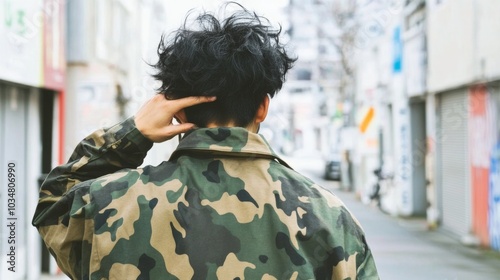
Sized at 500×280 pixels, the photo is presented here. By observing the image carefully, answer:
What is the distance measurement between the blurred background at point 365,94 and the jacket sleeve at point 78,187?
23 cm

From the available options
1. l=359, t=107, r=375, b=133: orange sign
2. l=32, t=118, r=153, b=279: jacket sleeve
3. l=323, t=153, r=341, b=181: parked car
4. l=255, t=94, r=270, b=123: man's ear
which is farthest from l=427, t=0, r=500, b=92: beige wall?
l=323, t=153, r=341, b=181: parked car

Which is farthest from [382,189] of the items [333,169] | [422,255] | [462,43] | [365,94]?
[333,169]

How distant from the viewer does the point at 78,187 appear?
1.64 m

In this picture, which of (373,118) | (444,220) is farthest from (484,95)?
(373,118)

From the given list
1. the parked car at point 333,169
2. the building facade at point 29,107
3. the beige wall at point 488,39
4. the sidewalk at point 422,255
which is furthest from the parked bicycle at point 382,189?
the building facade at point 29,107

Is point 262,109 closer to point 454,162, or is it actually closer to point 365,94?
point 454,162

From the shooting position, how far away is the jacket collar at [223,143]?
164 centimetres

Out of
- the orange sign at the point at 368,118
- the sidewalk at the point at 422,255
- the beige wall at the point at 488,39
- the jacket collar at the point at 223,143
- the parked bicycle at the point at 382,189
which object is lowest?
the sidewalk at the point at 422,255

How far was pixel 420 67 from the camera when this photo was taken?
1552 cm

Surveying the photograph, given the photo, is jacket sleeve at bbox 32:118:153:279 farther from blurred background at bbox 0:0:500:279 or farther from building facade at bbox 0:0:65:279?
building facade at bbox 0:0:65:279

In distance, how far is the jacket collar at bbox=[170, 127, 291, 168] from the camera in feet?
5.39

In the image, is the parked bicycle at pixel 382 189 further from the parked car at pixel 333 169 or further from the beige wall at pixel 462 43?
the parked car at pixel 333 169

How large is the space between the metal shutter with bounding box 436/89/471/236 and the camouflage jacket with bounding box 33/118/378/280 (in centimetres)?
1119

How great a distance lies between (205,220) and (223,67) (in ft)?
1.13
